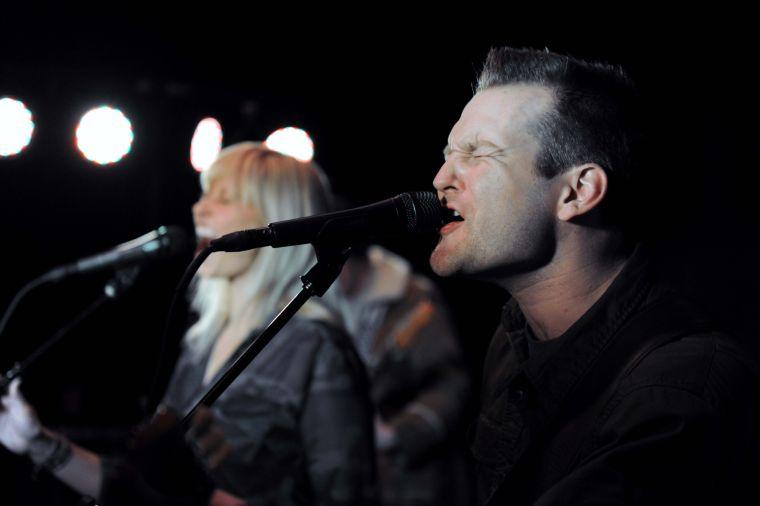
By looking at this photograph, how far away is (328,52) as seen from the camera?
5586mm

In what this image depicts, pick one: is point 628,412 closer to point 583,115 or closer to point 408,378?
point 583,115

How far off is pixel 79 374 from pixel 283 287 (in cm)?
377

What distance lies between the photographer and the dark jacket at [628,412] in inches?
50.0

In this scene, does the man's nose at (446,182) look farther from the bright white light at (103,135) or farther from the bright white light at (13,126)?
the bright white light at (13,126)

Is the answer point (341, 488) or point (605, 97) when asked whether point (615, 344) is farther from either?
point (341, 488)

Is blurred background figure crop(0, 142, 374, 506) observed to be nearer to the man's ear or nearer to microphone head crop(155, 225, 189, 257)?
microphone head crop(155, 225, 189, 257)

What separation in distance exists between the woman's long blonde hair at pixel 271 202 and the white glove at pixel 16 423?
0.61 m

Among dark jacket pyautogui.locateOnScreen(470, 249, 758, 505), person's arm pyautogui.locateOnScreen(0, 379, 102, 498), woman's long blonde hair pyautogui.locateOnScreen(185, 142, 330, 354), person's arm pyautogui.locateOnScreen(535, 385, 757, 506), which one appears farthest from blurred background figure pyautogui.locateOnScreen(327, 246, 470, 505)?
person's arm pyautogui.locateOnScreen(535, 385, 757, 506)

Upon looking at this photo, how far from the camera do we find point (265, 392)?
255 centimetres

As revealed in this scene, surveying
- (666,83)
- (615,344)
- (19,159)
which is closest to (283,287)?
(615,344)

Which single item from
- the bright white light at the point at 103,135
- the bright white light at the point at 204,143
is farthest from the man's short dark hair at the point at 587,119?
the bright white light at the point at 204,143

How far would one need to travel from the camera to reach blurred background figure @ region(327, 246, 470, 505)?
4.30m

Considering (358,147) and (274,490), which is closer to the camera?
(274,490)

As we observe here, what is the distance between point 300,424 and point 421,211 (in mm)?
1140
